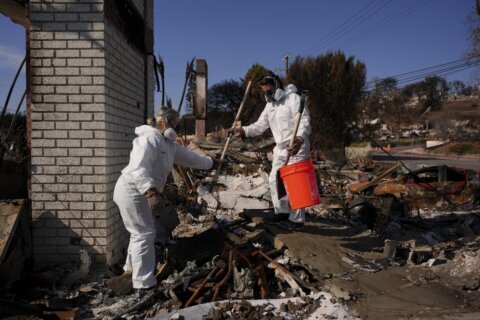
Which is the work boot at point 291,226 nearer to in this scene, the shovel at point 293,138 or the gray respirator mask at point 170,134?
the shovel at point 293,138

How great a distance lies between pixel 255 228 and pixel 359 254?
1.44m

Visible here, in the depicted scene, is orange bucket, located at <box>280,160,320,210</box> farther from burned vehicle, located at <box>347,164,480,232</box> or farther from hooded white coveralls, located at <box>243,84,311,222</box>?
burned vehicle, located at <box>347,164,480,232</box>

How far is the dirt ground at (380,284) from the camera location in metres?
3.47

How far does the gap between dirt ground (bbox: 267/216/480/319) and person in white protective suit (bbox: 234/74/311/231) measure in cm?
29

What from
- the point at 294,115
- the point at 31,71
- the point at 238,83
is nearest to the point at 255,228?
the point at 294,115

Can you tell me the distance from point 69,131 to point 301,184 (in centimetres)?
287

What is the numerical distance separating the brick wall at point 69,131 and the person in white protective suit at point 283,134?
201 cm

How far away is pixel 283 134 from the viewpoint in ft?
17.6

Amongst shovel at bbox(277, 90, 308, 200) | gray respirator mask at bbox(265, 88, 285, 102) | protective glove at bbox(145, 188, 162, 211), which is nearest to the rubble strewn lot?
shovel at bbox(277, 90, 308, 200)

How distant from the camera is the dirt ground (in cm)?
347

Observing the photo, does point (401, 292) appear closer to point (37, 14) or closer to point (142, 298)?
point (142, 298)

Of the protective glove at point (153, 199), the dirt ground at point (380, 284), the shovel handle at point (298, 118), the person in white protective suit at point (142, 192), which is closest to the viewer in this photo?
the dirt ground at point (380, 284)

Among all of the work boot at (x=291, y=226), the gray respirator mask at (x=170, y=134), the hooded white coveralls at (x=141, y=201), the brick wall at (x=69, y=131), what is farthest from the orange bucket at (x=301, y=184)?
the brick wall at (x=69, y=131)

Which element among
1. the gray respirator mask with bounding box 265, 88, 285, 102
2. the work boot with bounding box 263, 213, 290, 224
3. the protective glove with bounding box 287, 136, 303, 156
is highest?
the gray respirator mask with bounding box 265, 88, 285, 102
